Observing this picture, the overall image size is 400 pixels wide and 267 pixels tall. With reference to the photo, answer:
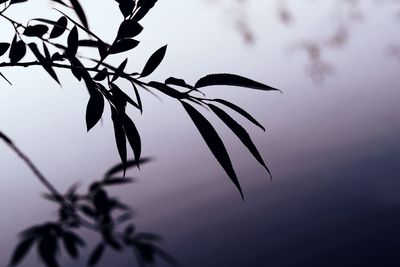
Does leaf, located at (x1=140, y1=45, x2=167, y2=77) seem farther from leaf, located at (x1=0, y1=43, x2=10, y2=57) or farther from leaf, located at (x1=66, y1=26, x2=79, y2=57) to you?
leaf, located at (x1=0, y1=43, x2=10, y2=57)

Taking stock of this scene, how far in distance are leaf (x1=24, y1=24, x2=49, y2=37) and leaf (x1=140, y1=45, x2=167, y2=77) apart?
0.72 ft

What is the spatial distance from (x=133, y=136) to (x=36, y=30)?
0.81 ft

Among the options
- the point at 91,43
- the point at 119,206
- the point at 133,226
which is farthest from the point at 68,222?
the point at 91,43

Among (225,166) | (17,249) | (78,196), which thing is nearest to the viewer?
(225,166)

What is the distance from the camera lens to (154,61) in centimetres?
67

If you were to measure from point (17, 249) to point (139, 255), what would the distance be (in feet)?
1.61

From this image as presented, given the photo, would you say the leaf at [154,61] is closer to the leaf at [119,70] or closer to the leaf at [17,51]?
the leaf at [119,70]

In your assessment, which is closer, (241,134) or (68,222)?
(241,134)

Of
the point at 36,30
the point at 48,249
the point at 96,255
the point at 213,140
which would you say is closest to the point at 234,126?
the point at 213,140

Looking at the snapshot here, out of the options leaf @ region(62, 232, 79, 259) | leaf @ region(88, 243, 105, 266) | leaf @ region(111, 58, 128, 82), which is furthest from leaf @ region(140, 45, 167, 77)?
leaf @ region(88, 243, 105, 266)

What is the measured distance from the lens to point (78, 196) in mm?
1657

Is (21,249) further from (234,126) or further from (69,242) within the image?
(234,126)

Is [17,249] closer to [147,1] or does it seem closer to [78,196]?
[78,196]

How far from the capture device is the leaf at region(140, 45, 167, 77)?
668mm
